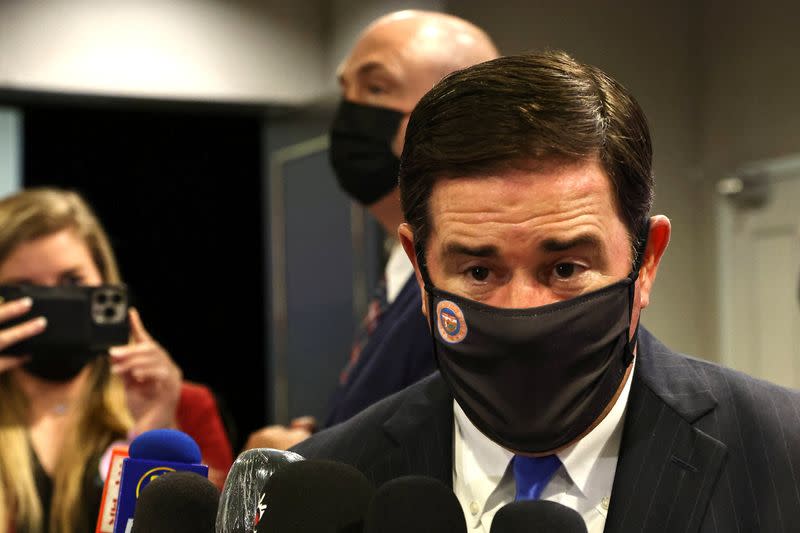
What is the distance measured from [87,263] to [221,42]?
2705 millimetres

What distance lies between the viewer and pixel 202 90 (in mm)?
4918

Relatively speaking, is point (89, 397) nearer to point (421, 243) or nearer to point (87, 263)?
point (87, 263)

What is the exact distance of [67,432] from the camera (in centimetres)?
227

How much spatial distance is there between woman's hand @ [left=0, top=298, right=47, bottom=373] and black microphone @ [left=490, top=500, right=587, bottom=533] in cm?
155

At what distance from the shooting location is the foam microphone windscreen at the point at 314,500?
2.99 ft

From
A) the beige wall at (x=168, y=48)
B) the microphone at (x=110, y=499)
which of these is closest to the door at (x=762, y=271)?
the beige wall at (x=168, y=48)

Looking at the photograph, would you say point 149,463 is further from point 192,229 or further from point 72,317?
point 192,229

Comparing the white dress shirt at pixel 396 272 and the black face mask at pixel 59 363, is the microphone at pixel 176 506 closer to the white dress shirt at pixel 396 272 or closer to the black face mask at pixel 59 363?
the white dress shirt at pixel 396 272

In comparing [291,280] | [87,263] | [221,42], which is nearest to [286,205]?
[291,280]

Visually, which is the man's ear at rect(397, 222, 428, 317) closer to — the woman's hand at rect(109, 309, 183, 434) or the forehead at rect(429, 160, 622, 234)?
the forehead at rect(429, 160, 622, 234)

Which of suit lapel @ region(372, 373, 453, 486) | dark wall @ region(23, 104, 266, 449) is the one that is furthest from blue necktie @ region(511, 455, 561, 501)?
dark wall @ region(23, 104, 266, 449)

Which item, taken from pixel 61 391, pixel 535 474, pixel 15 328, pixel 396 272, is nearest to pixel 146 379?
pixel 61 391

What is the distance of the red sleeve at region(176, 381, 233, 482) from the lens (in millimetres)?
2752

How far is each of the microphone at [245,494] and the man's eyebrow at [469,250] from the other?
0.31m
